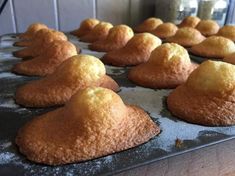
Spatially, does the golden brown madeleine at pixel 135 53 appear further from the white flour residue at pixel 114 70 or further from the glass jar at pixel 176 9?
the glass jar at pixel 176 9

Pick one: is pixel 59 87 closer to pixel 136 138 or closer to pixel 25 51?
pixel 136 138

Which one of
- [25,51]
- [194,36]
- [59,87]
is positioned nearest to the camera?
[59,87]

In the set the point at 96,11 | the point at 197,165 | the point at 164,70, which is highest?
the point at 96,11

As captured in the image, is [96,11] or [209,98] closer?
[209,98]

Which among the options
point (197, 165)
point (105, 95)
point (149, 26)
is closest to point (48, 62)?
point (105, 95)

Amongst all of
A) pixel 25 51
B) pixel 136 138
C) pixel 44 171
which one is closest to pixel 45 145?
Result: pixel 44 171

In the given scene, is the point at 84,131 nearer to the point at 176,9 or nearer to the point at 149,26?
the point at 149,26
